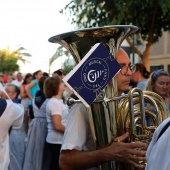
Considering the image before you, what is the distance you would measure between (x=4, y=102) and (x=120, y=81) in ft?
3.61

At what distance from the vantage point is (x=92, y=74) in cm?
199

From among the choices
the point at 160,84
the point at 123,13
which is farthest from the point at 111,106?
the point at 123,13

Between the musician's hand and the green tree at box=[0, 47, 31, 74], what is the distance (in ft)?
162

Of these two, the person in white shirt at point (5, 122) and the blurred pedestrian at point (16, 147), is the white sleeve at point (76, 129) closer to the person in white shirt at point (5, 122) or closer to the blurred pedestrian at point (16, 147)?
the person in white shirt at point (5, 122)

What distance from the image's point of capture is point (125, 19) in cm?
1185

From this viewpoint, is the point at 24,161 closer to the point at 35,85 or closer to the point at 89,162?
the point at 89,162

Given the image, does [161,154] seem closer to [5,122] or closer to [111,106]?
[111,106]

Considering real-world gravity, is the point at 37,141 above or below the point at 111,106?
below

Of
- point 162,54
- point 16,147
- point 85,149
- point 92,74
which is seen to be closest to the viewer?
point 92,74

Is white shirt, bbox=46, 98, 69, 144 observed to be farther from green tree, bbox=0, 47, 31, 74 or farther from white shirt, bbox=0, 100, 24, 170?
green tree, bbox=0, 47, 31, 74

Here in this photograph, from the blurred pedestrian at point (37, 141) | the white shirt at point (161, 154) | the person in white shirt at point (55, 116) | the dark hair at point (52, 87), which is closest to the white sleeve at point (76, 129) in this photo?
the white shirt at point (161, 154)

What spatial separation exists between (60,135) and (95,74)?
2.66 m

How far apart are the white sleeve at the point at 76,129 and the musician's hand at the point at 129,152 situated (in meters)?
0.17

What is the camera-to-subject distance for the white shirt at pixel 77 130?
6.81ft
